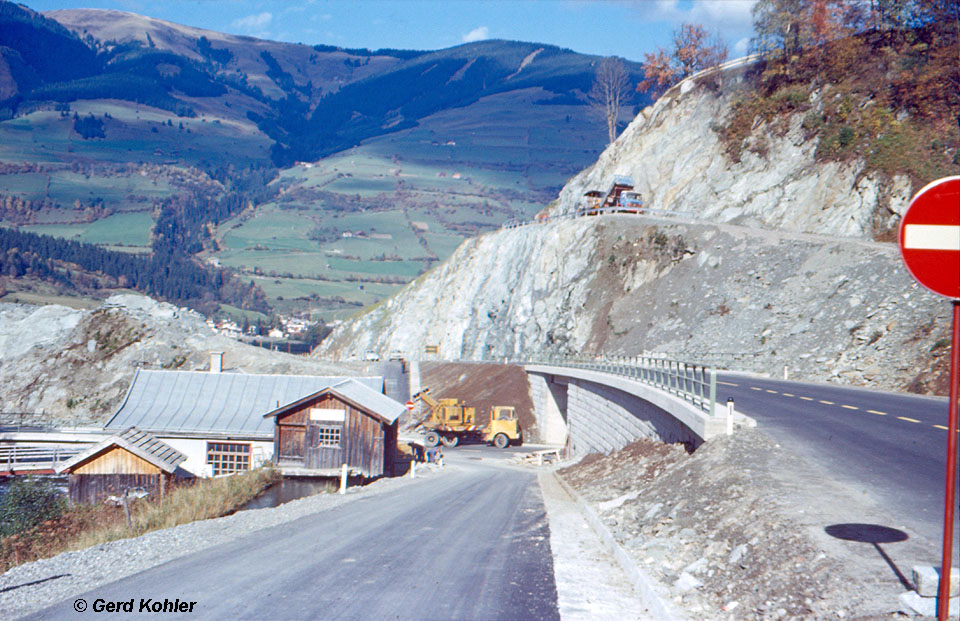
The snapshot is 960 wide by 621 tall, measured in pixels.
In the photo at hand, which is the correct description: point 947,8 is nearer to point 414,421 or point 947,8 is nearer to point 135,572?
point 414,421

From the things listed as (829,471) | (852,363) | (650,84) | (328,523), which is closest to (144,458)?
(328,523)

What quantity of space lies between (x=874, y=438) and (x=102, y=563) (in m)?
15.9

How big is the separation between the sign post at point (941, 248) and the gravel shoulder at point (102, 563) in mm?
11087

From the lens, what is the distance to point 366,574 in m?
11.0

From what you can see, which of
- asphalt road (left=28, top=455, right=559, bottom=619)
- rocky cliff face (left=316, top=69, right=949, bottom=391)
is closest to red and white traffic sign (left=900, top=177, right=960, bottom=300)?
asphalt road (left=28, top=455, right=559, bottom=619)

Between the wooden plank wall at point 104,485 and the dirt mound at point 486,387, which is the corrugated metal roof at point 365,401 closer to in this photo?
the wooden plank wall at point 104,485

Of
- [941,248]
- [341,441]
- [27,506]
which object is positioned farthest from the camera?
[341,441]

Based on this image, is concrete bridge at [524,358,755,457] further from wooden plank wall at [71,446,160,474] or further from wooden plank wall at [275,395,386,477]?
wooden plank wall at [71,446,160,474]

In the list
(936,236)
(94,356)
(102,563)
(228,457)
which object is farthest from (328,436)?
(94,356)

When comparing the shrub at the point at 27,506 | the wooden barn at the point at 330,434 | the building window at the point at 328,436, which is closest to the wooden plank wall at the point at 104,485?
the shrub at the point at 27,506

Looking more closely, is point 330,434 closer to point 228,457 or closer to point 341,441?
point 341,441

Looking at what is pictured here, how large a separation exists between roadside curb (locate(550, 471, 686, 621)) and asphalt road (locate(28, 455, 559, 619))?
109 cm

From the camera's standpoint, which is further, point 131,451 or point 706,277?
point 706,277

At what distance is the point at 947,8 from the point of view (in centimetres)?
5984
